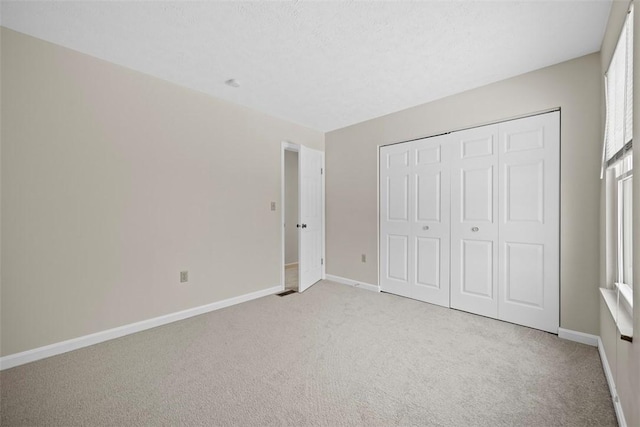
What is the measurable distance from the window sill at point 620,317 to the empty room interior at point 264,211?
0.02 metres

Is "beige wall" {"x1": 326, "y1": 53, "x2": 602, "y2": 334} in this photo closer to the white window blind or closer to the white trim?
the white trim

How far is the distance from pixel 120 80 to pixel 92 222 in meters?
1.34

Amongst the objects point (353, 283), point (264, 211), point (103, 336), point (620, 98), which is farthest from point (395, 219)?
point (103, 336)

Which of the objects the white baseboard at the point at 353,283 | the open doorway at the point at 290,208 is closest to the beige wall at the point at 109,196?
the white baseboard at the point at 353,283

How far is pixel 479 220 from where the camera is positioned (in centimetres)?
304

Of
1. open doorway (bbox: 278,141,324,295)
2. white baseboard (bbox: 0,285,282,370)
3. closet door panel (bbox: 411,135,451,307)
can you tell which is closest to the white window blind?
closet door panel (bbox: 411,135,451,307)

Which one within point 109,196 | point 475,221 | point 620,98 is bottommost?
point 475,221

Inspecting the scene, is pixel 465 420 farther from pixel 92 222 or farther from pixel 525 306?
pixel 92 222

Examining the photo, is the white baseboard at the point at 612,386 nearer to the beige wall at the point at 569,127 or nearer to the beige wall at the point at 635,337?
the beige wall at the point at 635,337

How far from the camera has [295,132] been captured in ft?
13.9

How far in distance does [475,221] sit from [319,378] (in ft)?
7.60

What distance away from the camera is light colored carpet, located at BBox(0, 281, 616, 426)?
1.60 metres

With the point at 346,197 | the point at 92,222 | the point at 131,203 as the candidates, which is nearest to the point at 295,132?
the point at 346,197

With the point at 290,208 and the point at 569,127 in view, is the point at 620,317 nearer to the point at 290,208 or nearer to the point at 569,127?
the point at 569,127
